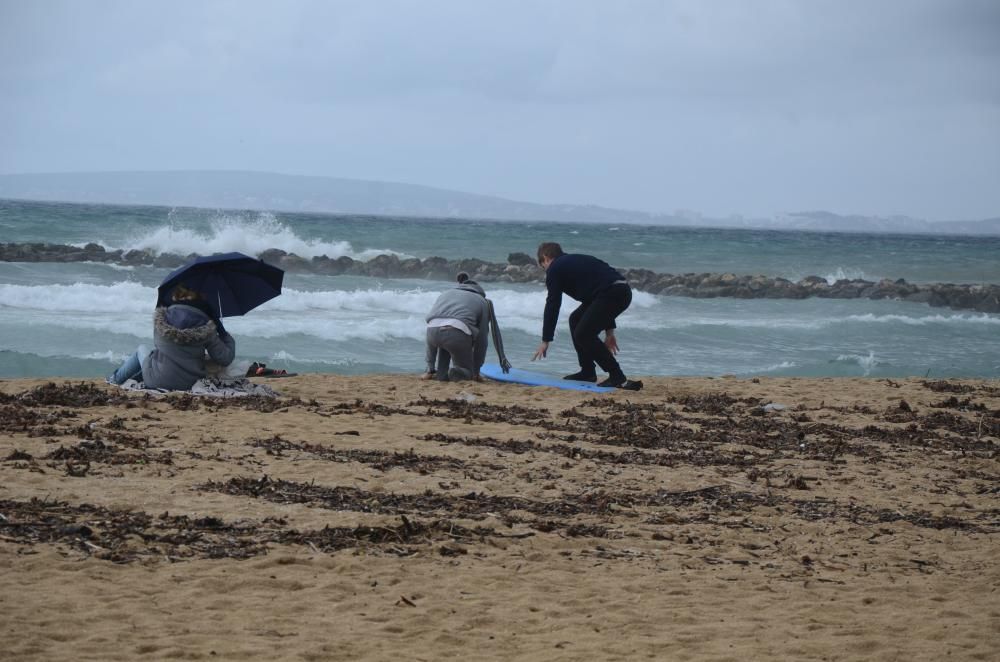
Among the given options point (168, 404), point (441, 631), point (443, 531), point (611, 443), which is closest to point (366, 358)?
point (168, 404)

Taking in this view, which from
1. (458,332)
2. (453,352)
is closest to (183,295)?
(458,332)

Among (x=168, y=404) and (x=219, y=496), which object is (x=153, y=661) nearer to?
(x=219, y=496)

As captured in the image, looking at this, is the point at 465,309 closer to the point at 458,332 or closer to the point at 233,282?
the point at 458,332

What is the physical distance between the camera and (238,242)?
137 ft

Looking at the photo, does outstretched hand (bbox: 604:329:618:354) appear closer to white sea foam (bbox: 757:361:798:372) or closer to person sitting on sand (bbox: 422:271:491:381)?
person sitting on sand (bbox: 422:271:491:381)

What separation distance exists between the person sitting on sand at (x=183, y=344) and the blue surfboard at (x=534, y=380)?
11.3ft

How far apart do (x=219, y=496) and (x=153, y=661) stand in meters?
2.39

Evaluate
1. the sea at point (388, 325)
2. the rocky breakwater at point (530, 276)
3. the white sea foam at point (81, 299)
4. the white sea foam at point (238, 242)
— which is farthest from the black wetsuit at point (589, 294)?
the white sea foam at point (238, 242)

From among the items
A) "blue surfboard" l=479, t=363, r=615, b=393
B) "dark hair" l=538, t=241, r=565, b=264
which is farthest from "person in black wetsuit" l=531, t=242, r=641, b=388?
"blue surfboard" l=479, t=363, r=615, b=393

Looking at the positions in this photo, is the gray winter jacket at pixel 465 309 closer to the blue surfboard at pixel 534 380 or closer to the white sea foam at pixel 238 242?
the blue surfboard at pixel 534 380

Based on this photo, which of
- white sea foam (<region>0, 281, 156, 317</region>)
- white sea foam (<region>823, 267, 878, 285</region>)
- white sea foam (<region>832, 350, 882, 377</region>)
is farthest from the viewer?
white sea foam (<region>823, 267, 878, 285</region>)

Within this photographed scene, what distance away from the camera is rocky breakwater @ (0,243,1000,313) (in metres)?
35.0

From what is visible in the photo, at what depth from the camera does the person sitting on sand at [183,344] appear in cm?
958

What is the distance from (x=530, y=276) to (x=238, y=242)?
12162 millimetres
